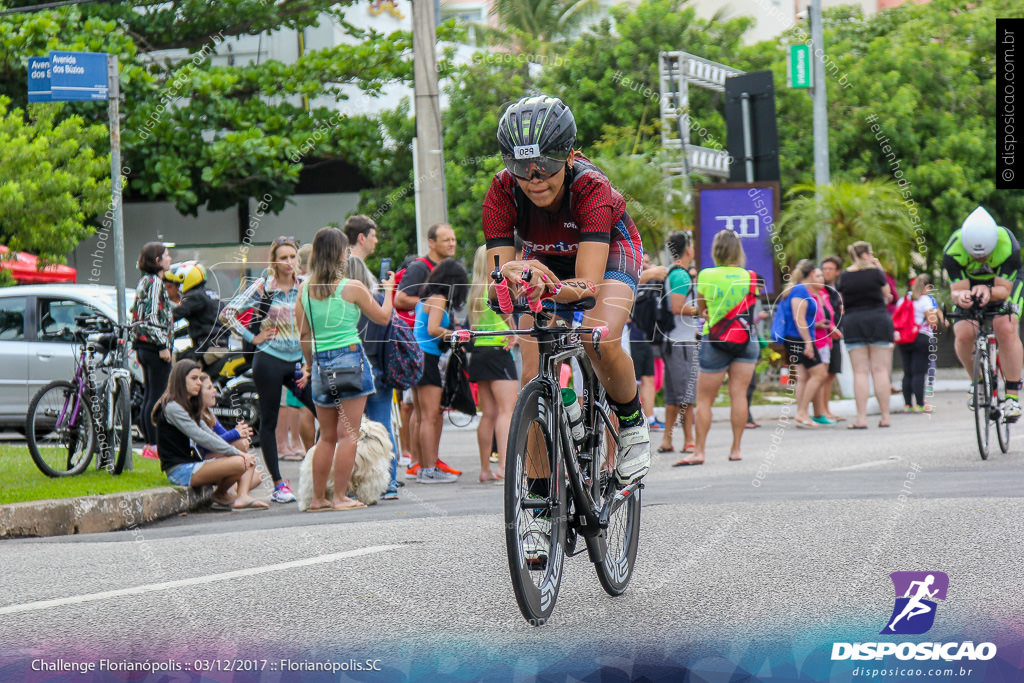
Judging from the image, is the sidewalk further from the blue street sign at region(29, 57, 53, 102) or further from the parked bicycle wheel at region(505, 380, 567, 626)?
the parked bicycle wheel at region(505, 380, 567, 626)

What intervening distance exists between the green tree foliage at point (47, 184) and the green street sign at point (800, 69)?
10.5 m

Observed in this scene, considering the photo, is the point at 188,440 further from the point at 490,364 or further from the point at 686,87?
the point at 686,87

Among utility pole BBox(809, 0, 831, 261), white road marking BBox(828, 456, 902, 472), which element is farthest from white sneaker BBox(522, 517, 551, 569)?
utility pole BBox(809, 0, 831, 261)

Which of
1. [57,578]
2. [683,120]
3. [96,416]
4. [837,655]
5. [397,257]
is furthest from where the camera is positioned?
[397,257]

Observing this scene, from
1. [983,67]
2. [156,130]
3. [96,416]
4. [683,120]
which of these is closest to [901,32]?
[983,67]

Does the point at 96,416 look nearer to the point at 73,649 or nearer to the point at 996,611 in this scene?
the point at 73,649

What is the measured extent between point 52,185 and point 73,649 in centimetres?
1411

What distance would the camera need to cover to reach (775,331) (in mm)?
14906

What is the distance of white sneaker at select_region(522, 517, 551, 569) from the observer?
14.3 ft

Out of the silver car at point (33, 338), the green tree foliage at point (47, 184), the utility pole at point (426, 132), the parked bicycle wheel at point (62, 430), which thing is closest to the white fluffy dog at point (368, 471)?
the parked bicycle wheel at point (62, 430)

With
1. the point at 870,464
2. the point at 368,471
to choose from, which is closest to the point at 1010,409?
the point at 870,464

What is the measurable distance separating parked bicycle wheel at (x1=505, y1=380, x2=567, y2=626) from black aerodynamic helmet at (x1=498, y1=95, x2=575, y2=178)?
77 centimetres

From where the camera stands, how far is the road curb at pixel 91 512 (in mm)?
8109

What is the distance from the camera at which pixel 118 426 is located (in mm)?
10062
